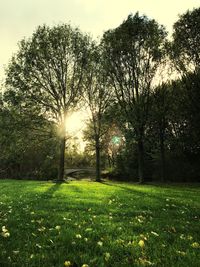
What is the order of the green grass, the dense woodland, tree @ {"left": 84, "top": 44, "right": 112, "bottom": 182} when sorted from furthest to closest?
tree @ {"left": 84, "top": 44, "right": 112, "bottom": 182} < the dense woodland < the green grass

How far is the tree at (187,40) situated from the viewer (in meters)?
37.2

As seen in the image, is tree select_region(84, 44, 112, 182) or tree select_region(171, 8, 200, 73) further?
tree select_region(84, 44, 112, 182)

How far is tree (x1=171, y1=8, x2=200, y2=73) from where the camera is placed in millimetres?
37219

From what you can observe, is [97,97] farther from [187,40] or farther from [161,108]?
[187,40]

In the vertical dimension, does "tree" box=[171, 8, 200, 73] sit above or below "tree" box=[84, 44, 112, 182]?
above

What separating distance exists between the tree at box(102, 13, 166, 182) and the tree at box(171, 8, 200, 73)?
1978 millimetres

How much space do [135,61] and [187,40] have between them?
7.38 meters

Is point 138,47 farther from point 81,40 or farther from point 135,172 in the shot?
point 135,172

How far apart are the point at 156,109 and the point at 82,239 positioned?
127 feet

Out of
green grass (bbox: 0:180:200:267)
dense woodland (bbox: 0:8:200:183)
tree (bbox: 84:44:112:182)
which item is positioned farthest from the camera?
tree (bbox: 84:44:112:182)

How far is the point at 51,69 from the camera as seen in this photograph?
3812 centimetres

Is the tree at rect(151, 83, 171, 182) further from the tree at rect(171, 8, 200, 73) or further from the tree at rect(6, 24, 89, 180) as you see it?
the tree at rect(6, 24, 89, 180)

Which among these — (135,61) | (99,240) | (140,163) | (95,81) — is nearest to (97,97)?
(95,81)

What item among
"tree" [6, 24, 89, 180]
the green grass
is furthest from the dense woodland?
the green grass
